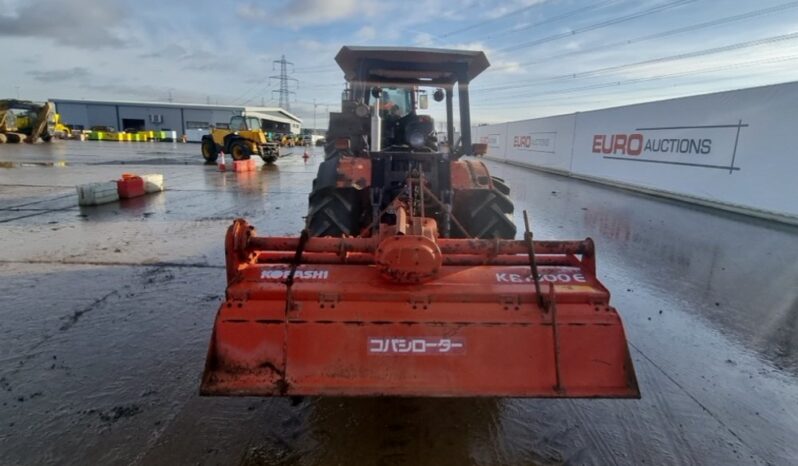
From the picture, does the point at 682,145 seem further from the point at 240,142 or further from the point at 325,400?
the point at 240,142

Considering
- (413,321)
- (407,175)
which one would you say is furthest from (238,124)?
(413,321)

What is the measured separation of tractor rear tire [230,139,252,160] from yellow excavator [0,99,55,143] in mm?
23927

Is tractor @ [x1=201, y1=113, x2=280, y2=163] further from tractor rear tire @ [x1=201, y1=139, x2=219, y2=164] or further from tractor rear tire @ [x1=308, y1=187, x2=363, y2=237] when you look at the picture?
tractor rear tire @ [x1=308, y1=187, x2=363, y2=237]

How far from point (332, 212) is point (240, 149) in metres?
18.4

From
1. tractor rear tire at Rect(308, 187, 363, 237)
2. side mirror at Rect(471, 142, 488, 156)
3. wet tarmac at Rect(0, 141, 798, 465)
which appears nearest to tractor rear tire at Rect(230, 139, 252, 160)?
wet tarmac at Rect(0, 141, 798, 465)

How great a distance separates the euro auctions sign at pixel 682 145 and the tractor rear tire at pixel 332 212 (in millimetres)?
10224

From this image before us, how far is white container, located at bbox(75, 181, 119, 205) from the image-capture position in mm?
8516

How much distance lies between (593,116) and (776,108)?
7363 mm

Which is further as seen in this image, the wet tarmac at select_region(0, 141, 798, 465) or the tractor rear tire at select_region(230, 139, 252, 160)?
the tractor rear tire at select_region(230, 139, 252, 160)

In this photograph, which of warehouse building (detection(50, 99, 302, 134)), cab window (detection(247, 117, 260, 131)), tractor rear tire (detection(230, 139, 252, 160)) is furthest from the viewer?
warehouse building (detection(50, 99, 302, 134))

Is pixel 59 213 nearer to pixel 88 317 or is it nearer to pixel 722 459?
pixel 88 317

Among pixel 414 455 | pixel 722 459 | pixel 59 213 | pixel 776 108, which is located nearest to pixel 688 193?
pixel 776 108

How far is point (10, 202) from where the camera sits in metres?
8.94

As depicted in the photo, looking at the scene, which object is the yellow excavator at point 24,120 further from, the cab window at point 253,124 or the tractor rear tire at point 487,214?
the tractor rear tire at point 487,214
